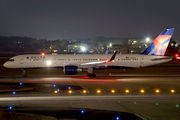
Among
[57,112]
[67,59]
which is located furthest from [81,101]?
[67,59]

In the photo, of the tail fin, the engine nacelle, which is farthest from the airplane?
the engine nacelle

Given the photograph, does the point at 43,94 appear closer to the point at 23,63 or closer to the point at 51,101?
the point at 51,101

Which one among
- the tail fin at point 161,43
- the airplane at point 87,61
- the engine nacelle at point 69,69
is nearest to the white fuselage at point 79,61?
the airplane at point 87,61

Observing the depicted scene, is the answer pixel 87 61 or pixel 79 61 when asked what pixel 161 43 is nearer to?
pixel 87 61

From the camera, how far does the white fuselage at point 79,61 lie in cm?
3884

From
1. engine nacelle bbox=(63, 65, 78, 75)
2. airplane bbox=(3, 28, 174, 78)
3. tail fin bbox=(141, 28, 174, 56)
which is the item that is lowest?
engine nacelle bbox=(63, 65, 78, 75)

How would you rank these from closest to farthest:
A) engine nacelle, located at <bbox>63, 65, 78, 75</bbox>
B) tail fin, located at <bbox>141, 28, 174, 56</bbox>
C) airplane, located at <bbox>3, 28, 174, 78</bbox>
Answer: engine nacelle, located at <bbox>63, 65, 78, 75</bbox> < airplane, located at <bbox>3, 28, 174, 78</bbox> < tail fin, located at <bbox>141, 28, 174, 56</bbox>

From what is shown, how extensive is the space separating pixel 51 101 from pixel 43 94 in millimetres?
3342

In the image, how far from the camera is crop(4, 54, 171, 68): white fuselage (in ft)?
127

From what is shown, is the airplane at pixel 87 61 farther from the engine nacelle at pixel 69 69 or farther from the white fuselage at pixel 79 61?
the engine nacelle at pixel 69 69

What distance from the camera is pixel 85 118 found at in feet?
45.4

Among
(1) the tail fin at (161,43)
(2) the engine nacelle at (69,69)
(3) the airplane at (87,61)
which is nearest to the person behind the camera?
(2) the engine nacelle at (69,69)

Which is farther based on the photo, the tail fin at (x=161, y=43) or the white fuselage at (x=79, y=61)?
the tail fin at (x=161, y=43)

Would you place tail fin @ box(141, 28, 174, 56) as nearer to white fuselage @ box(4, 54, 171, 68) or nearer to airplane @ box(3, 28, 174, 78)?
airplane @ box(3, 28, 174, 78)
